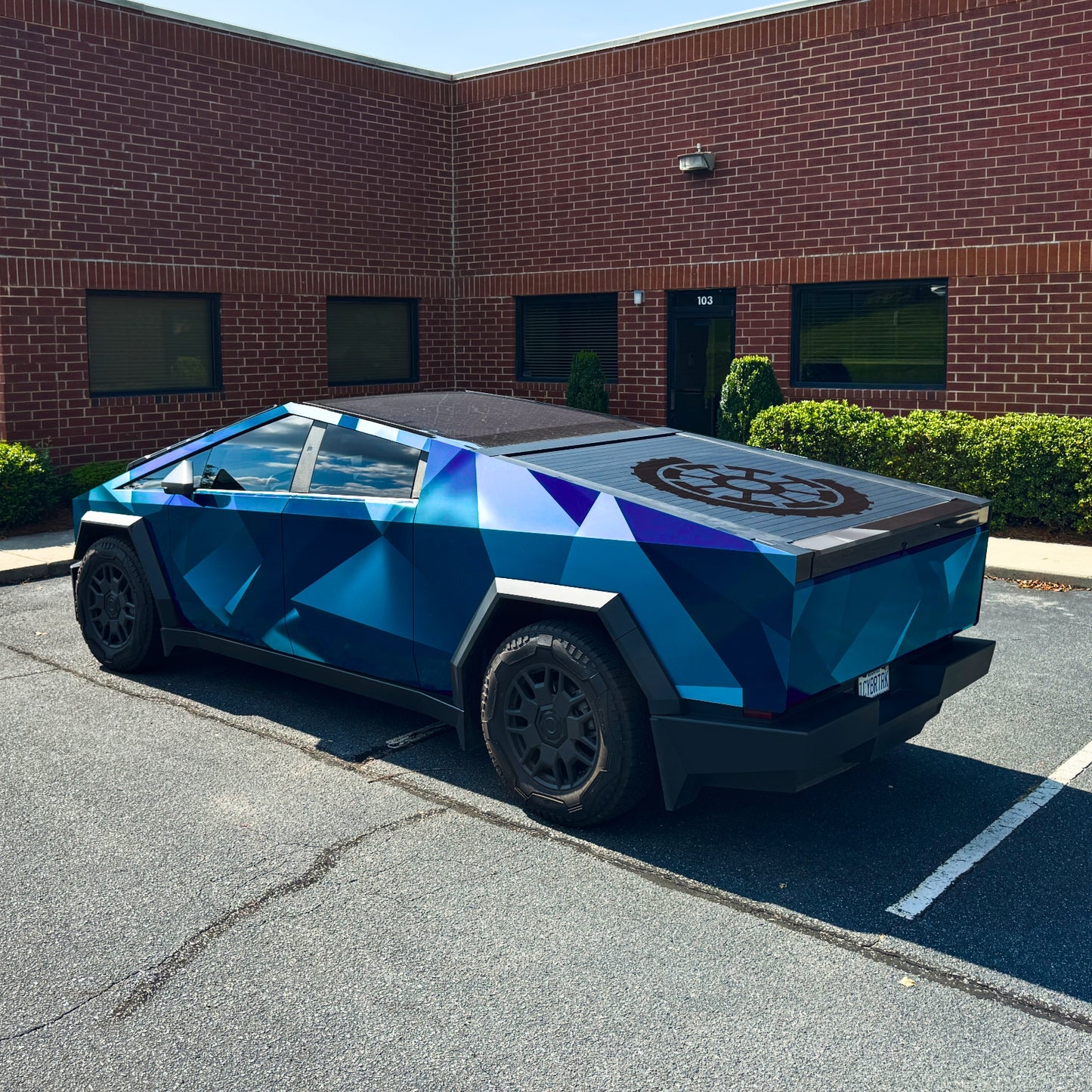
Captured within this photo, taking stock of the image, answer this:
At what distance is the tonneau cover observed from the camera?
4410 mm

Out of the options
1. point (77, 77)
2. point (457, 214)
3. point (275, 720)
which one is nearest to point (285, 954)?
point (275, 720)

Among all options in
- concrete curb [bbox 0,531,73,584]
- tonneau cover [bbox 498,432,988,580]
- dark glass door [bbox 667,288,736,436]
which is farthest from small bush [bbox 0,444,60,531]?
tonneau cover [bbox 498,432,988,580]

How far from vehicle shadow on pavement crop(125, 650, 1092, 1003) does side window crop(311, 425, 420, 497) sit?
1.24 m

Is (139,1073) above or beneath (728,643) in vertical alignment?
beneath

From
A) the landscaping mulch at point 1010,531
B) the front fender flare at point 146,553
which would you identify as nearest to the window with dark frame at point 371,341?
the landscaping mulch at point 1010,531

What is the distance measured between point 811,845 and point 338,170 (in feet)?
46.4

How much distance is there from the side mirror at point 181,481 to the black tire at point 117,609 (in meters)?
0.56

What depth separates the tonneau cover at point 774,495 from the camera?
441 cm

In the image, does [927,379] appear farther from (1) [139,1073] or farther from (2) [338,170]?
(1) [139,1073]

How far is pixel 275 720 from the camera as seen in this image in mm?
6305

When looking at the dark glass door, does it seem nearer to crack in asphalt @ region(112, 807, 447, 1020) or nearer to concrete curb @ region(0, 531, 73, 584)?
concrete curb @ region(0, 531, 73, 584)

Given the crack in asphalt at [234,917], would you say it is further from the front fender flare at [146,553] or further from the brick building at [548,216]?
the brick building at [548,216]

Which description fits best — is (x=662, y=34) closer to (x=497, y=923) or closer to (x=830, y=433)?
(x=830, y=433)

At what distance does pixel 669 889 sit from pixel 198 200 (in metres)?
13.2
